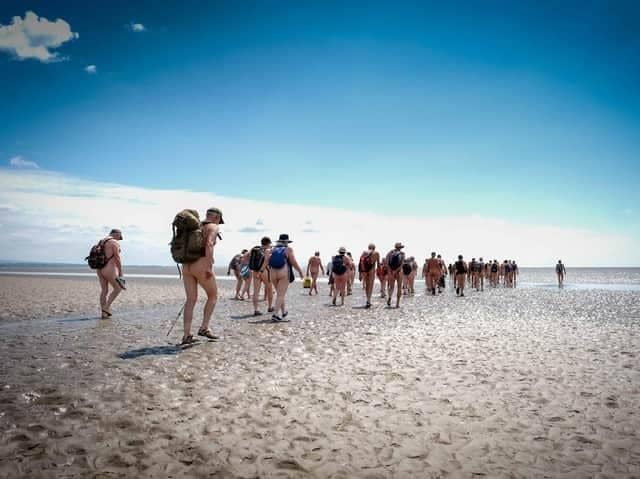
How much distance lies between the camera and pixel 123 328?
9.78 meters

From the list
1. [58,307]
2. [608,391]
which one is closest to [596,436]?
[608,391]

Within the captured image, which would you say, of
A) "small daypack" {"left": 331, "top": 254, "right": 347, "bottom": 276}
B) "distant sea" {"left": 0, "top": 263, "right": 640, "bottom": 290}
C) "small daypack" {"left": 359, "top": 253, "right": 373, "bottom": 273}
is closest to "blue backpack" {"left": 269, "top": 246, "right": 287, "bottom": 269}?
"small daypack" {"left": 331, "top": 254, "right": 347, "bottom": 276}

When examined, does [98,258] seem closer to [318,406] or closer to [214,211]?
[214,211]

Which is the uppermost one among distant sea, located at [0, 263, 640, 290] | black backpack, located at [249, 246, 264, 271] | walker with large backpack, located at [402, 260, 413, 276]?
black backpack, located at [249, 246, 264, 271]

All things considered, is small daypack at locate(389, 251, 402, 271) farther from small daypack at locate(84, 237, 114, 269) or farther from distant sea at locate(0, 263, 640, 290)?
distant sea at locate(0, 263, 640, 290)

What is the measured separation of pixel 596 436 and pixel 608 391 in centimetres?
172

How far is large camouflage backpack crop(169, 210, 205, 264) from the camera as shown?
7.11 meters

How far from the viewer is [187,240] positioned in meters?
7.16

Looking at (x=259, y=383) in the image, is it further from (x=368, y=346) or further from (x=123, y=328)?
(x=123, y=328)

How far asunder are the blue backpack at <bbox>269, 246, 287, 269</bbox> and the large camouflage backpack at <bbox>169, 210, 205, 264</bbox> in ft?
12.5

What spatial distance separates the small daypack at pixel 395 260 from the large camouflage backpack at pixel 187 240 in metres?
9.01

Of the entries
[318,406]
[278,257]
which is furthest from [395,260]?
[318,406]

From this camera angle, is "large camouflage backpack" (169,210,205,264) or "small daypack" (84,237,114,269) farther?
"small daypack" (84,237,114,269)

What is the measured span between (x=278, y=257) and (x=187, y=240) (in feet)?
13.1
